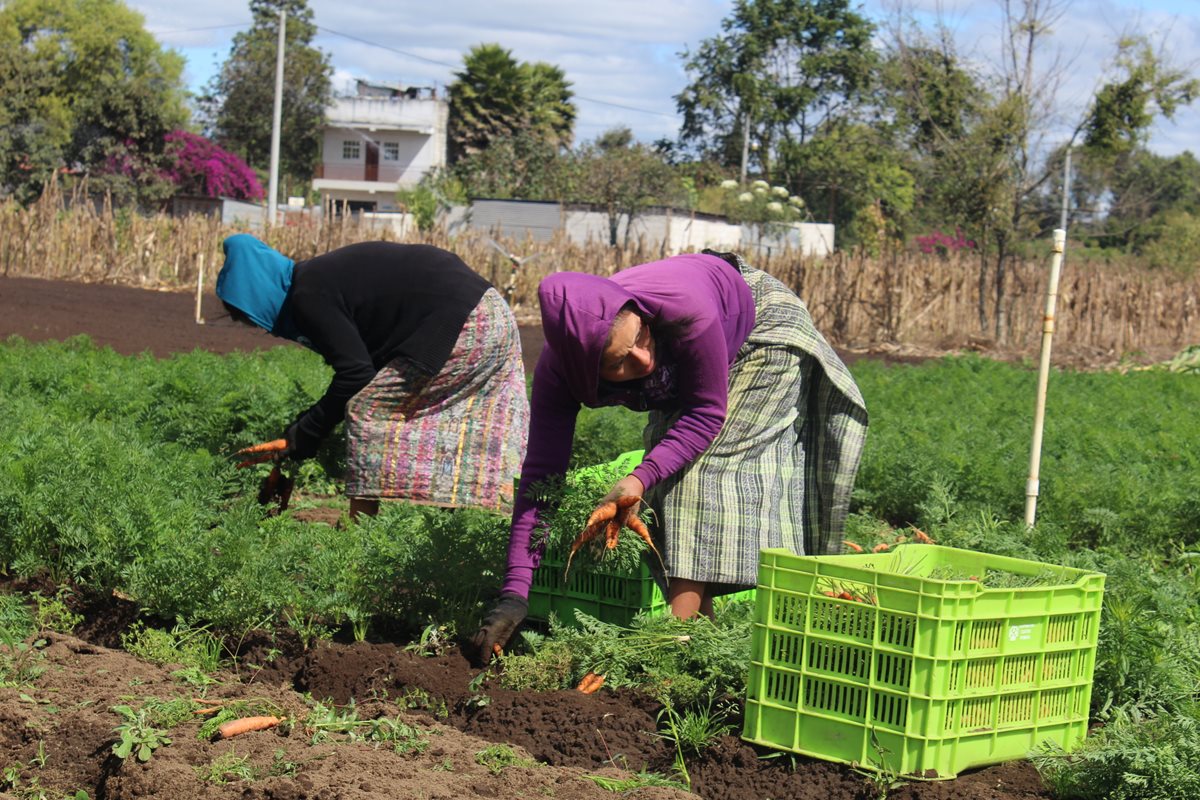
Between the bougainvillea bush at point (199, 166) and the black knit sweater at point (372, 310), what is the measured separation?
41.8 m

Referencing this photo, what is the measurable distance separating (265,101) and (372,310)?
55.0m

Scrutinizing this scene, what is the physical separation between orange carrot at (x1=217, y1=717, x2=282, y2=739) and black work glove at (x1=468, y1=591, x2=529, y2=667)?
0.66 m

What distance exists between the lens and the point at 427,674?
13.1 ft

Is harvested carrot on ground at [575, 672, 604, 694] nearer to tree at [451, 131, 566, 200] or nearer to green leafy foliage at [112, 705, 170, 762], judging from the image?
green leafy foliage at [112, 705, 170, 762]

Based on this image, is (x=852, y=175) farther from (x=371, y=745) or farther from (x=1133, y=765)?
(x=1133, y=765)

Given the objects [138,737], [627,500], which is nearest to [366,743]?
[138,737]

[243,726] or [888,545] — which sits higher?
[888,545]

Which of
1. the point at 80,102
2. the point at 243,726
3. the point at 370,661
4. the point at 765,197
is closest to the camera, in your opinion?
the point at 243,726

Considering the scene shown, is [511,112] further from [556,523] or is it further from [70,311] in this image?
[556,523]

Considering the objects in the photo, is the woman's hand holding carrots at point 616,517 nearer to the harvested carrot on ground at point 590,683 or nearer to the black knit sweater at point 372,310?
the harvested carrot on ground at point 590,683

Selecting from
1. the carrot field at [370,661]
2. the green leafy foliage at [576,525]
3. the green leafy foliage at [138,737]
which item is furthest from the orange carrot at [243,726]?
the green leafy foliage at [576,525]

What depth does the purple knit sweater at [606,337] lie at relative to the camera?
11.5ft

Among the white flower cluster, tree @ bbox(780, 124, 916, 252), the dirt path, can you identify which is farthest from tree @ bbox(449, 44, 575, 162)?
the dirt path

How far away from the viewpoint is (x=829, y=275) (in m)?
22.9
